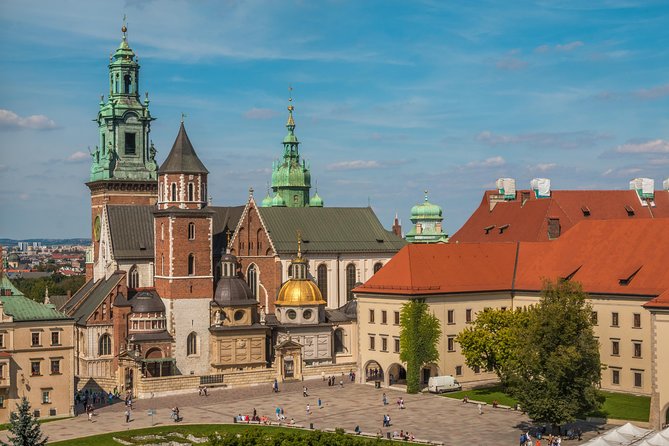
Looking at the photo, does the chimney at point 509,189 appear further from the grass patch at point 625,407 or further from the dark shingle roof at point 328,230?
the grass patch at point 625,407

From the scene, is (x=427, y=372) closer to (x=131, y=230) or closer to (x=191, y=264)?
(x=191, y=264)

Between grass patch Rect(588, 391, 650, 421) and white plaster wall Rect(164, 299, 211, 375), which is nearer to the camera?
grass patch Rect(588, 391, 650, 421)

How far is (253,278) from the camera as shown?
377ft

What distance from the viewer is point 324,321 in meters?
109

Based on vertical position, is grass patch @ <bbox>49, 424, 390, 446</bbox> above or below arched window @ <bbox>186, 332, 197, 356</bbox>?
below

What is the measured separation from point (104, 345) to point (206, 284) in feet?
35.8

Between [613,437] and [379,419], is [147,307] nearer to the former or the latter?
[379,419]

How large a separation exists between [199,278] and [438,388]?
92.8 feet

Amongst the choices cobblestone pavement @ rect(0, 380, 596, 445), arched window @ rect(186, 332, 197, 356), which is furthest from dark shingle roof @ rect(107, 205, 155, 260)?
cobblestone pavement @ rect(0, 380, 596, 445)

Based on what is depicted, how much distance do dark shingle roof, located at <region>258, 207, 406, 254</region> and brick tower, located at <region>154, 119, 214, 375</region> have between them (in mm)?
12383

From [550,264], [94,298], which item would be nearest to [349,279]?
[94,298]

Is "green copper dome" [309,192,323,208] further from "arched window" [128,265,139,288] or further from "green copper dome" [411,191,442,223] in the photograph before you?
"arched window" [128,265,139,288]

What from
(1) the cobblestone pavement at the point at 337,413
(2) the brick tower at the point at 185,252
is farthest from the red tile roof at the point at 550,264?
(2) the brick tower at the point at 185,252

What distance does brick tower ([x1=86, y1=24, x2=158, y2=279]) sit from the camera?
411 ft
